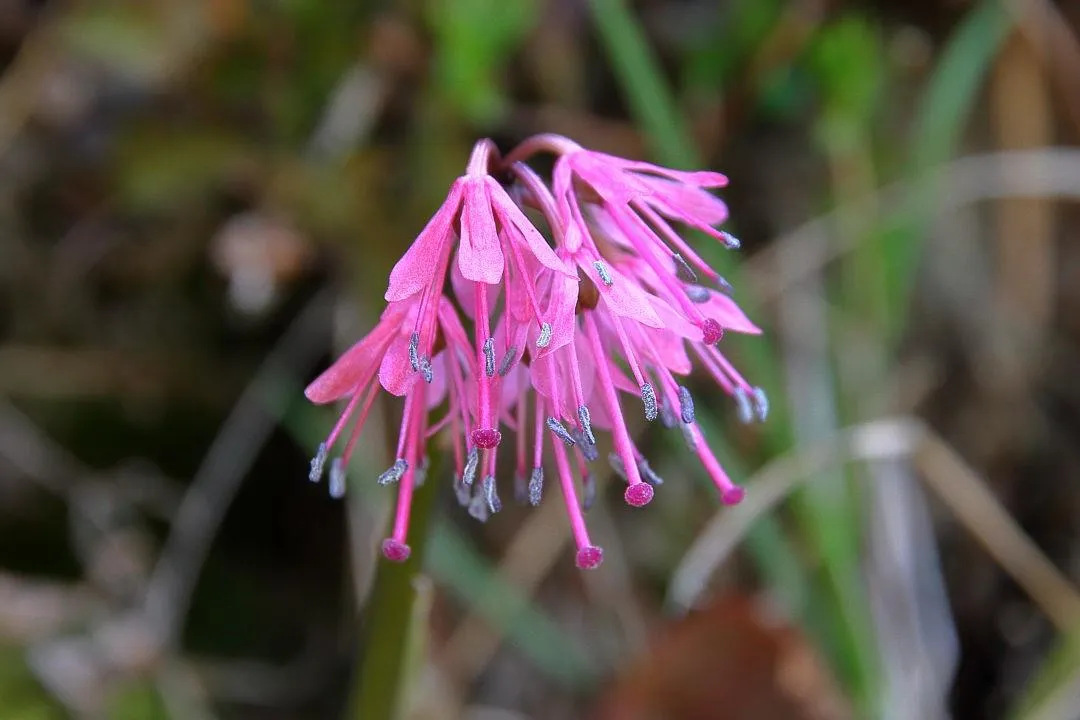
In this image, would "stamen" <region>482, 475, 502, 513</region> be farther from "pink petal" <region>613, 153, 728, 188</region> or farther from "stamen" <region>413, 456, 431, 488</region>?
"pink petal" <region>613, 153, 728, 188</region>

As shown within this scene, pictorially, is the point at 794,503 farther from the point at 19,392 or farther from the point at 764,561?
the point at 19,392

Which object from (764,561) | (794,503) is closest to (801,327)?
(794,503)

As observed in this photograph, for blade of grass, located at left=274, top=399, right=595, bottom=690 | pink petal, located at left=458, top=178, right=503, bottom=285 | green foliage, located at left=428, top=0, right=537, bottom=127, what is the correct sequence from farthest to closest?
blade of grass, located at left=274, top=399, right=595, bottom=690 → green foliage, located at left=428, top=0, right=537, bottom=127 → pink petal, located at left=458, top=178, right=503, bottom=285

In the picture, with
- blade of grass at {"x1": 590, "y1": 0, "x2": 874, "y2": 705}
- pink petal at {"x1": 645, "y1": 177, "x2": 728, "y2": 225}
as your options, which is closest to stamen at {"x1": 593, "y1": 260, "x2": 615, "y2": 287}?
pink petal at {"x1": 645, "y1": 177, "x2": 728, "y2": 225}

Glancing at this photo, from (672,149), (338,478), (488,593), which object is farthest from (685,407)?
(488,593)

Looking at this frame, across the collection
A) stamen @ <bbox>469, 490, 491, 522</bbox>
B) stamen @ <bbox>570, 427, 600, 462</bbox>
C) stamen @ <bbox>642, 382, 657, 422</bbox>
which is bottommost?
stamen @ <bbox>469, 490, 491, 522</bbox>

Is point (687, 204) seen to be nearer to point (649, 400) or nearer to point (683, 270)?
point (683, 270)
